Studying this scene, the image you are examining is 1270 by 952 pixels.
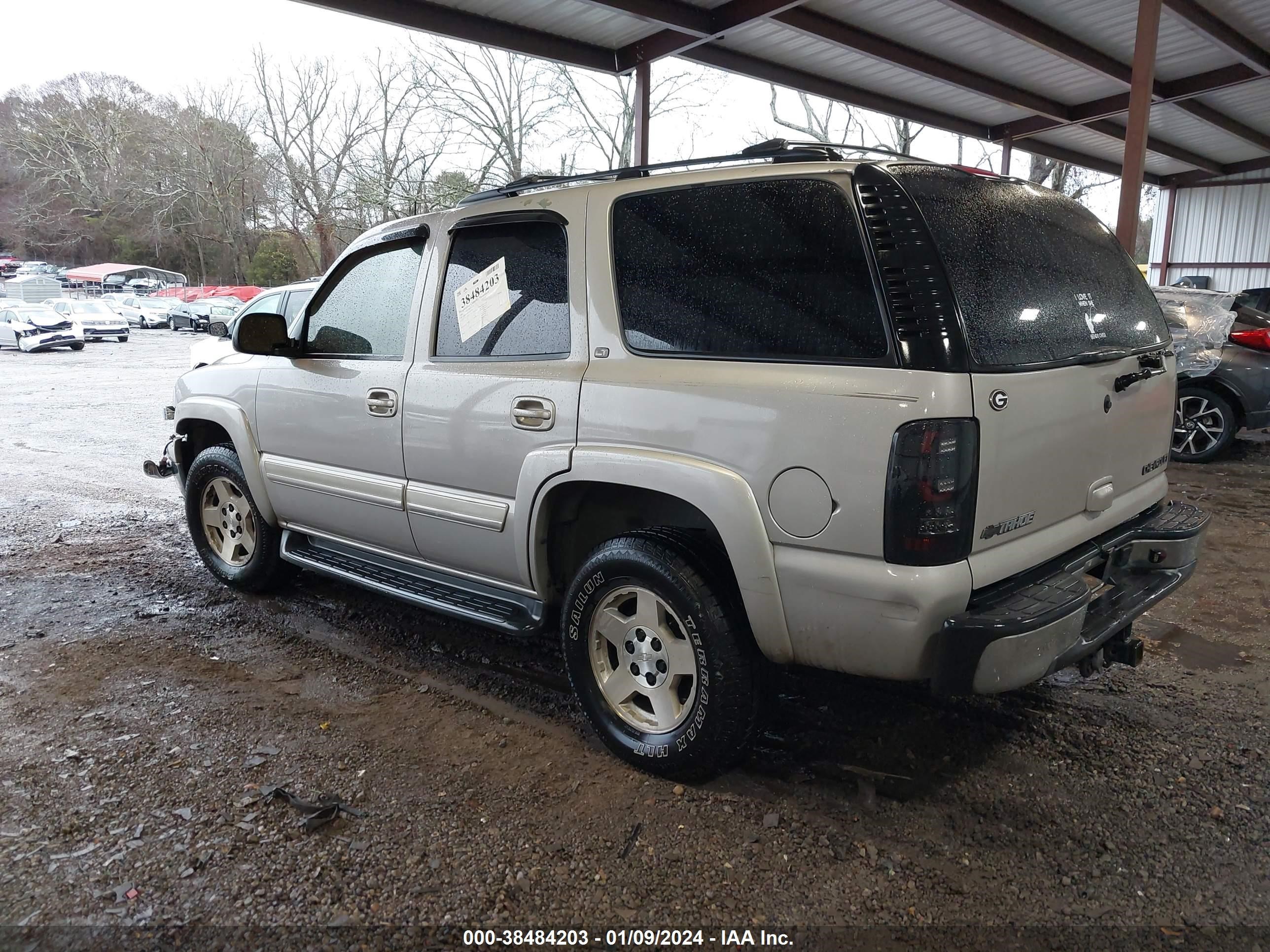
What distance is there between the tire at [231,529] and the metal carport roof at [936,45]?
539cm

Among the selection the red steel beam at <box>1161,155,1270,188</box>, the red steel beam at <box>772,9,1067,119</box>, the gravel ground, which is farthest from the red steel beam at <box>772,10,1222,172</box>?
the gravel ground

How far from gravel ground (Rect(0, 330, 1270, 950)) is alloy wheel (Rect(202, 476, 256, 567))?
0.44 m

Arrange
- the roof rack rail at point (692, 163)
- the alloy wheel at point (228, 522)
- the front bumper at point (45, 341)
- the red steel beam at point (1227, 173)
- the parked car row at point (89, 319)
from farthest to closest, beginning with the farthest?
the parked car row at point (89, 319) < the front bumper at point (45, 341) < the red steel beam at point (1227, 173) < the alloy wheel at point (228, 522) < the roof rack rail at point (692, 163)

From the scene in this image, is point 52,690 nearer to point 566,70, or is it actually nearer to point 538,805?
point 538,805

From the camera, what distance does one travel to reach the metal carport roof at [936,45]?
8758mm

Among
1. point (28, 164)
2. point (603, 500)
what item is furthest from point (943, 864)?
point (28, 164)

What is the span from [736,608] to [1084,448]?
120cm

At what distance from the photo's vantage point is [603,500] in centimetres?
316

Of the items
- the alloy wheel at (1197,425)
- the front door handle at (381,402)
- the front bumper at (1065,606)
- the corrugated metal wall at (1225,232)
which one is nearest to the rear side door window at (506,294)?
the front door handle at (381,402)

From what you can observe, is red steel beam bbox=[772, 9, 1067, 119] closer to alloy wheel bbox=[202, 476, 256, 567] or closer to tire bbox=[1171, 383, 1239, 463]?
tire bbox=[1171, 383, 1239, 463]

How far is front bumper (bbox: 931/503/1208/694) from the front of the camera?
2.27 metres

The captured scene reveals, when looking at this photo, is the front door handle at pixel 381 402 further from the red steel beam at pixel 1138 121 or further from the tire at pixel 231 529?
the red steel beam at pixel 1138 121

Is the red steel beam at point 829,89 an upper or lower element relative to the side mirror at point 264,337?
upper

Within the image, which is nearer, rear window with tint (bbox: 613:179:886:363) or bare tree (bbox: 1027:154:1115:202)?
rear window with tint (bbox: 613:179:886:363)
